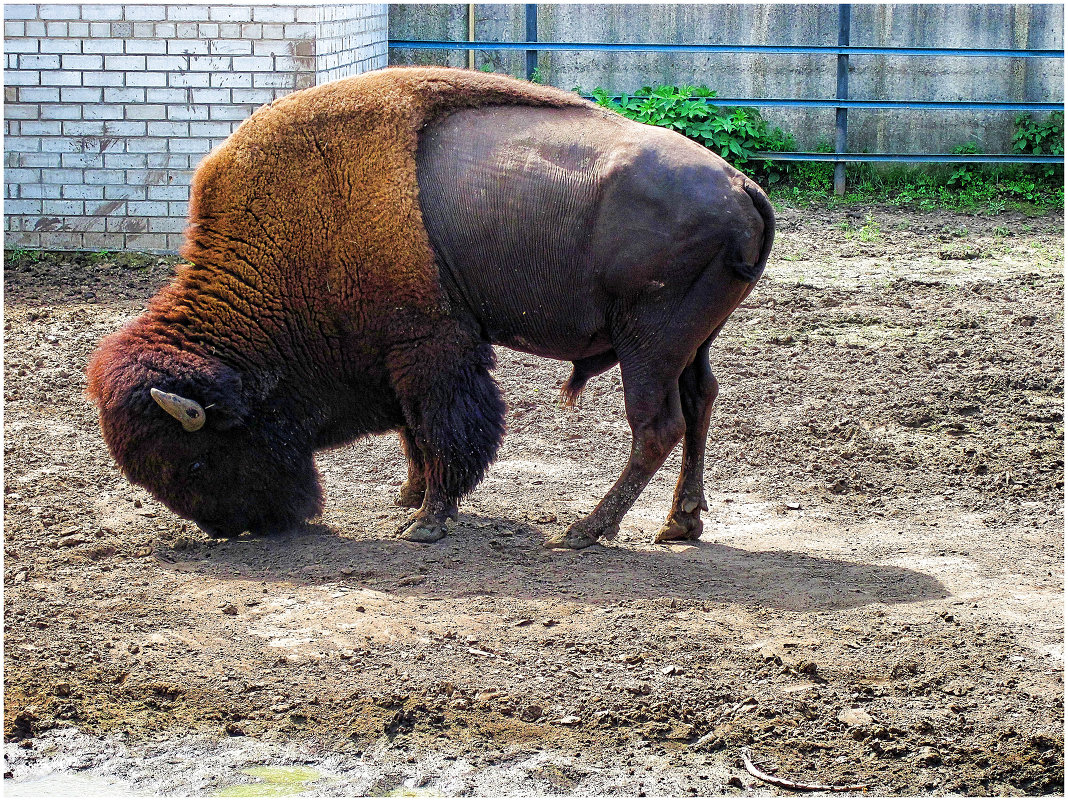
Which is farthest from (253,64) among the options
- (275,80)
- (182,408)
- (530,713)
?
(530,713)

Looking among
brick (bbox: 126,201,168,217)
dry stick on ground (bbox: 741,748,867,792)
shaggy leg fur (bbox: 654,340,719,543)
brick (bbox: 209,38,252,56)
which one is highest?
brick (bbox: 209,38,252,56)

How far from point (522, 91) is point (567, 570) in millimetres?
2171

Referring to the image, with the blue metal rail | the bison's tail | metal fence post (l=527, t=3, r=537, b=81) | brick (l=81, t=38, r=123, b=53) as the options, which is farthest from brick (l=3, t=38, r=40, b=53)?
the bison's tail

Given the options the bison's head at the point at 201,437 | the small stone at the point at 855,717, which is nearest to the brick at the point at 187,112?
the bison's head at the point at 201,437

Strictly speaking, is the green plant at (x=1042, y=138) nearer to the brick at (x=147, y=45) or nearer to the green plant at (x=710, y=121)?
the green plant at (x=710, y=121)

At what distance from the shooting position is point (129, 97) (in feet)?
32.3

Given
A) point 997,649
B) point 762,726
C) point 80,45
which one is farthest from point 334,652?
point 80,45

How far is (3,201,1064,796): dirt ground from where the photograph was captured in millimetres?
3570

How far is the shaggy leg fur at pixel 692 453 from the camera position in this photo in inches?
205

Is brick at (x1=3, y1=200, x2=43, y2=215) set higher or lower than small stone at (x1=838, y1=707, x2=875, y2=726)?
higher

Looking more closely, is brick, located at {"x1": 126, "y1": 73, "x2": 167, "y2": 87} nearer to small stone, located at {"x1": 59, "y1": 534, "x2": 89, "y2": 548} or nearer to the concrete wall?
the concrete wall

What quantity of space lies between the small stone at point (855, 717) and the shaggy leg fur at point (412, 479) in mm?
2293

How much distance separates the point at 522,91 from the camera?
5.14 metres

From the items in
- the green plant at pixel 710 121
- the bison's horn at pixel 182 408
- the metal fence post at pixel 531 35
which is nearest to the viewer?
the bison's horn at pixel 182 408
